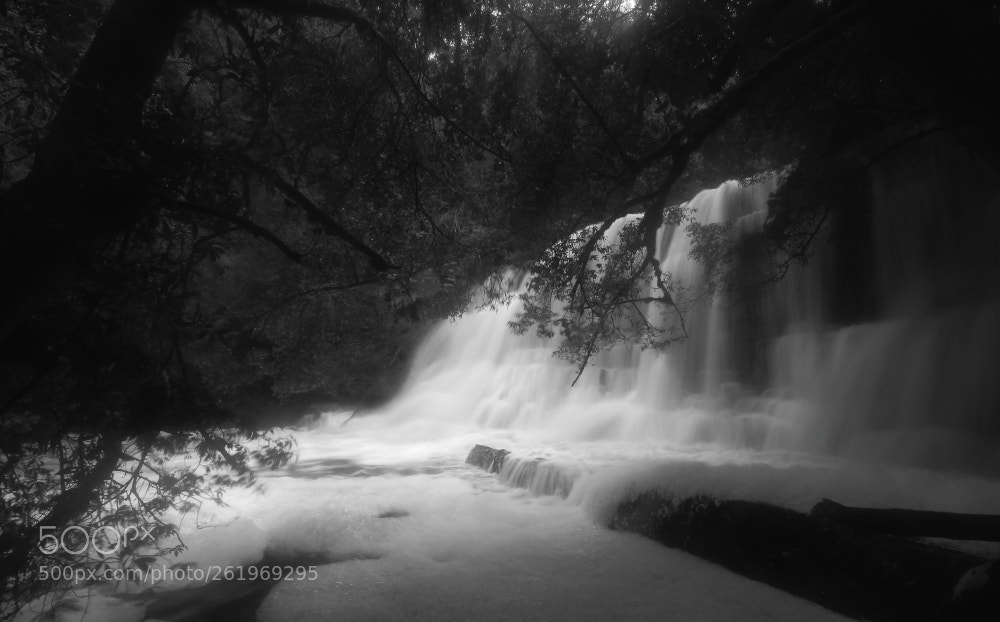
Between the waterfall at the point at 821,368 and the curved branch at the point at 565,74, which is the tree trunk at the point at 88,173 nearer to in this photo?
the curved branch at the point at 565,74

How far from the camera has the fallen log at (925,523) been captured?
241 cm

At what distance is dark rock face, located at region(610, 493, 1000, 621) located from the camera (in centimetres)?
346

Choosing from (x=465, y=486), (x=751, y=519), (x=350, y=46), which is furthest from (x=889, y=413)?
(x=350, y=46)

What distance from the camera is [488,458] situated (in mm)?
10336

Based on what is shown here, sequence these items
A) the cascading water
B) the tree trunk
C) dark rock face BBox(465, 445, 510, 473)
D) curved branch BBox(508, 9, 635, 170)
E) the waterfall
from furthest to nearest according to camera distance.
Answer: dark rock face BBox(465, 445, 510, 473), the waterfall, the cascading water, curved branch BBox(508, 9, 635, 170), the tree trunk

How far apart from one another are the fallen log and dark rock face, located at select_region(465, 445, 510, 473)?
764 centimetres

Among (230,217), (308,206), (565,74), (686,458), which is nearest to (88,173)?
(230,217)

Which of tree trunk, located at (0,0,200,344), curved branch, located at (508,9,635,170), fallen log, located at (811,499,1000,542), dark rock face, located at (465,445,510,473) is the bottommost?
dark rock face, located at (465,445,510,473)

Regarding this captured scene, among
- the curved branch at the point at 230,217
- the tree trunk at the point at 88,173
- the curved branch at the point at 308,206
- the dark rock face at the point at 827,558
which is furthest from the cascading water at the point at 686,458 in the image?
the tree trunk at the point at 88,173

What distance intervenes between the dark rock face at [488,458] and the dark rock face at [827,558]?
4.76 metres

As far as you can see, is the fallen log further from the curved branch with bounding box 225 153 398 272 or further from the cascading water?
the curved branch with bounding box 225 153 398 272

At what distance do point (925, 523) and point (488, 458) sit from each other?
8549mm

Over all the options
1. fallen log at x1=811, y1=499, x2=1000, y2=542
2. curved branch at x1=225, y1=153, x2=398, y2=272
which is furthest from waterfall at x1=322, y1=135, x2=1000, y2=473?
fallen log at x1=811, y1=499, x2=1000, y2=542

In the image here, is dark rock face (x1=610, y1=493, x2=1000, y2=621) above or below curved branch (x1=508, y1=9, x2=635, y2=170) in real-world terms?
below
